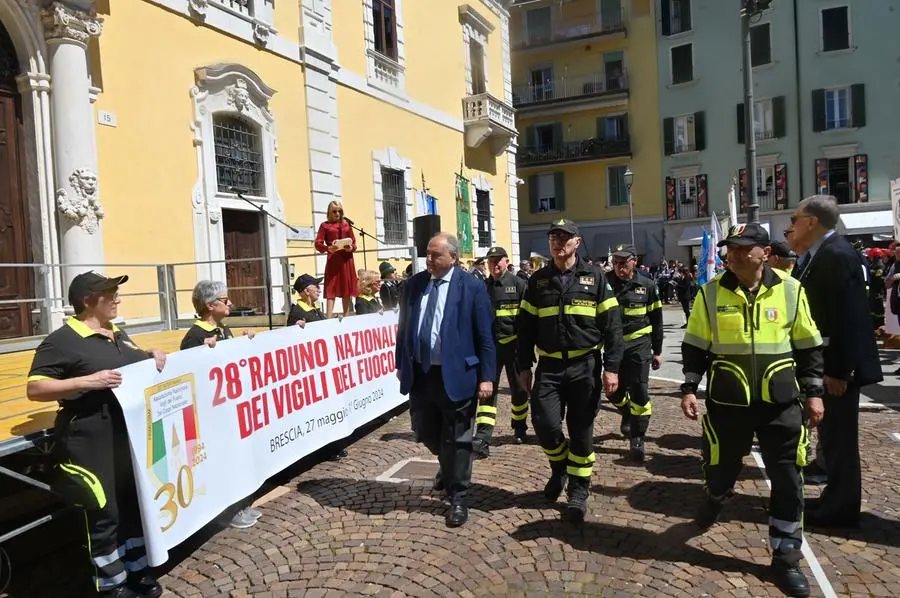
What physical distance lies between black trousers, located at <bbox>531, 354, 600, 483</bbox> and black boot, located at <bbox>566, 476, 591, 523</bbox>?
3cm

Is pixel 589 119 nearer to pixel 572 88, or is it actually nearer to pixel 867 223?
pixel 572 88

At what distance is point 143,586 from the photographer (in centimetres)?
378

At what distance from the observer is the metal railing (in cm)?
839

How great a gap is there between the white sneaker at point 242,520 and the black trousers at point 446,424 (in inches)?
54.4

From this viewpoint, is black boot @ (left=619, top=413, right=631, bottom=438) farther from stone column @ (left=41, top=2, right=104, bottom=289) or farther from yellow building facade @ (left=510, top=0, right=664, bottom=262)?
yellow building facade @ (left=510, top=0, right=664, bottom=262)

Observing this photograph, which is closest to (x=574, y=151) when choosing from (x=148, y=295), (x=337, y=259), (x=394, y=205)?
(x=394, y=205)

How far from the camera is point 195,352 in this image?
4449 millimetres

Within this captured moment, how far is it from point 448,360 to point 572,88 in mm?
35783

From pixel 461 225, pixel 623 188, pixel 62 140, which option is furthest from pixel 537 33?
pixel 62 140

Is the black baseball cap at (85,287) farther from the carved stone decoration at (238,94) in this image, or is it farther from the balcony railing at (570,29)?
the balcony railing at (570,29)

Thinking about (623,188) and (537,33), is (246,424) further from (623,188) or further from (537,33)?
(537,33)

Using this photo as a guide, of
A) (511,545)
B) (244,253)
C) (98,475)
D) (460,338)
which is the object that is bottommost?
(511,545)

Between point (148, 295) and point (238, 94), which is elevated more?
point (238, 94)

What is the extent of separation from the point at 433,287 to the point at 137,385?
2.11m
